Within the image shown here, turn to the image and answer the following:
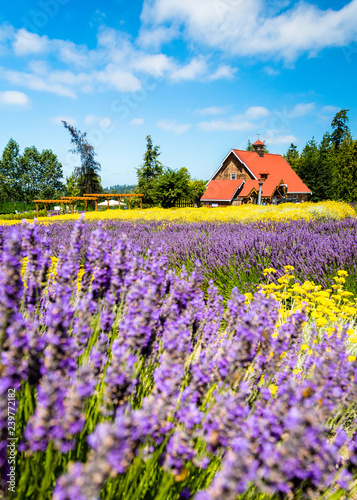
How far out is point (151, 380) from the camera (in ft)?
6.00

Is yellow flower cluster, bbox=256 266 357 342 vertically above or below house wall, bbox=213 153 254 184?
below

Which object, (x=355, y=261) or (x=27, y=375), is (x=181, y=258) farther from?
(x=27, y=375)

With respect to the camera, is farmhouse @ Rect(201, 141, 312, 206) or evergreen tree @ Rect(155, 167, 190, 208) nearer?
evergreen tree @ Rect(155, 167, 190, 208)

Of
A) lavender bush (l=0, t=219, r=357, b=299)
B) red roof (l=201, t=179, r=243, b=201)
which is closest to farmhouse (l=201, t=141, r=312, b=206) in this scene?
red roof (l=201, t=179, r=243, b=201)

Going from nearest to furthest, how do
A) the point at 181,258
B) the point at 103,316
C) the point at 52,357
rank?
the point at 52,357 → the point at 103,316 → the point at 181,258

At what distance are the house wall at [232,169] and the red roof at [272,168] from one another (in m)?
0.58

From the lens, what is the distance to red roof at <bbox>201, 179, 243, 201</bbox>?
3051 centimetres

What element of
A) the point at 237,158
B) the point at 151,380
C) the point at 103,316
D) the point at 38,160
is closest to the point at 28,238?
the point at 103,316

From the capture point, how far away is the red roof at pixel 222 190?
3051 cm

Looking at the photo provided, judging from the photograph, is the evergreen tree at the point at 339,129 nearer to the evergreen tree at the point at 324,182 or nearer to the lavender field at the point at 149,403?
the evergreen tree at the point at 324,182

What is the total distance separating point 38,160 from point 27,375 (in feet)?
209

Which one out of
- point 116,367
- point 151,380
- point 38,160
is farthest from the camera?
point 38,160

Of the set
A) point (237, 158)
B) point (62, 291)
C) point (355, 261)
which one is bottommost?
point (355, 261)

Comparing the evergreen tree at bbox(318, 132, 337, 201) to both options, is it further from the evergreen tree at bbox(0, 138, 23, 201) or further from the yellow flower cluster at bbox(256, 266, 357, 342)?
the evergreen tree at bbox(0, 138, 23, 201)
